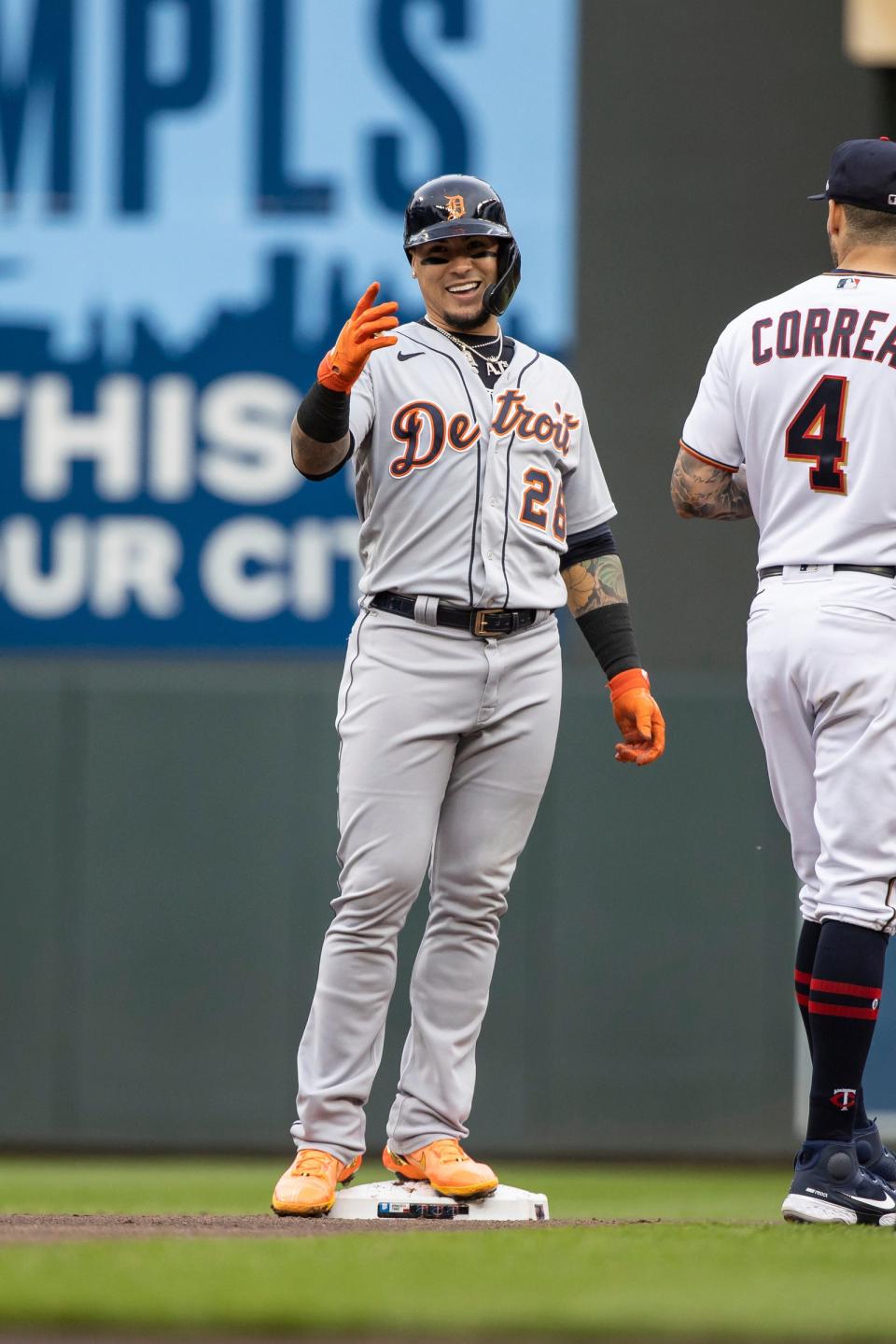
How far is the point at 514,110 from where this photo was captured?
709cm

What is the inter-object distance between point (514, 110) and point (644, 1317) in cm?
570

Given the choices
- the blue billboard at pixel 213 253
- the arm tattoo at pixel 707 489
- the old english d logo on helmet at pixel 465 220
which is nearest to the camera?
the arm tattoo at pixel 707 489

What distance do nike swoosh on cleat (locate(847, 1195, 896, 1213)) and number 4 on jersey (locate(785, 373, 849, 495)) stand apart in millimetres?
1062

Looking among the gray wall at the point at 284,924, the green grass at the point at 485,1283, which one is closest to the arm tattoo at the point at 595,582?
the green grass at the point at 485,1283

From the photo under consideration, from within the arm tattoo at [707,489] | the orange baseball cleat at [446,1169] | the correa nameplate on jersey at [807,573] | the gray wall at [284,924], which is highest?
the arm tattoo at [707,489]

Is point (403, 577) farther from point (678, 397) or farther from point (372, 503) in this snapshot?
point (678, 397)

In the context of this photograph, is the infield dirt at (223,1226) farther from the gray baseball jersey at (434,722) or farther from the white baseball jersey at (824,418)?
the white baseball jersey at (824,418)

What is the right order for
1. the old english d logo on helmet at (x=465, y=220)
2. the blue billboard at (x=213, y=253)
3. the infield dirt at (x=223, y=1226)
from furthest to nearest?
the blue billboard at (x=213, y=253) → the old english d logo on helmet at (x=465, y=220) → the infield dirt at (x=223, y=1226)

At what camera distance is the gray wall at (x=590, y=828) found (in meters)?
6.81

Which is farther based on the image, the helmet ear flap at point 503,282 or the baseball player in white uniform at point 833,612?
the helmet ear flap at point 503,282

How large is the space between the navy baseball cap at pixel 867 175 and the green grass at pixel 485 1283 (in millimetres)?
1574

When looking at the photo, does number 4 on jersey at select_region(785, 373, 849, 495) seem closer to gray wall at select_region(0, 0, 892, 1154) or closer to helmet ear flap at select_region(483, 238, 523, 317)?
helmet ear flap at select_region(483, 238, 523, 317)

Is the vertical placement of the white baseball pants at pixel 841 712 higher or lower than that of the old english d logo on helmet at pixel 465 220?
lower

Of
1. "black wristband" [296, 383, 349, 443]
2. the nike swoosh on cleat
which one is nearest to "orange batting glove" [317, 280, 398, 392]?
"black wristband" [296, 383, 349, 443]
